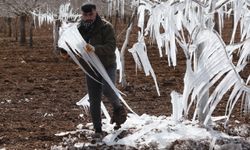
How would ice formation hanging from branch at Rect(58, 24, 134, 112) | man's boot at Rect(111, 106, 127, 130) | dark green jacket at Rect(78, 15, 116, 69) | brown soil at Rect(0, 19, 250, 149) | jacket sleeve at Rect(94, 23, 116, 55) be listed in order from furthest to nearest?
1. brown soil at Rect(0, 19, 250, 149)
2. man's boot at Rect(111, 106, 127, 130)
3. dark green jacket at Rect(78, 15, 116, 69)
4. jacket sleeve at Rect(94, 23, 116, 55)
5. ice formation hanging from branch at Rect(58, 24, 134, 112)

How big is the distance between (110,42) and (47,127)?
1534 mm

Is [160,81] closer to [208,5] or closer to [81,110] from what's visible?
[81,110]

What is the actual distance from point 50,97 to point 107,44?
144 inches

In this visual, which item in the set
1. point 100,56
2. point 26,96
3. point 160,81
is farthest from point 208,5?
point 160,81

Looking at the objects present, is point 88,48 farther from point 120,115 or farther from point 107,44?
point 120,115

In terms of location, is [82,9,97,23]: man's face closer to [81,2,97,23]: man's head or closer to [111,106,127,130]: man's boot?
[81,2,97,23]: man's head

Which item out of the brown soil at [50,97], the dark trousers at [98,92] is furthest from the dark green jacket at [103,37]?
the brown soil at [50,97]

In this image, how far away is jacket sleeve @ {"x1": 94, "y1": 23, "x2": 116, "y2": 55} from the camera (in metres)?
4.75

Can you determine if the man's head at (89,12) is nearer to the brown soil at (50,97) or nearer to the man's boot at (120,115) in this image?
the man's boot at (120,115)

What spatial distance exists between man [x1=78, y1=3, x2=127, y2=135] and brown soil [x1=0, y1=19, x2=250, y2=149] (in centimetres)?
61

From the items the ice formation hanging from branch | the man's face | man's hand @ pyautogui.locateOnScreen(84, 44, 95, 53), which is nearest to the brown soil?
the ice formation hanging from branch

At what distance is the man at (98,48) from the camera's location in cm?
482

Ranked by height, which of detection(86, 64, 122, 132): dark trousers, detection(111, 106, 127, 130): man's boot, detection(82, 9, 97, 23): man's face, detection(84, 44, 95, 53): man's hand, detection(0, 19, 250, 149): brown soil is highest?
detection(82, 9, 97, 23): man's face

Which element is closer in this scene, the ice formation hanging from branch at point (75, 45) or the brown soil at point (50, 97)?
the ice formation hanging from branch at point (75, 45)
